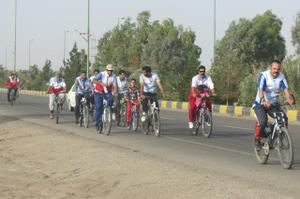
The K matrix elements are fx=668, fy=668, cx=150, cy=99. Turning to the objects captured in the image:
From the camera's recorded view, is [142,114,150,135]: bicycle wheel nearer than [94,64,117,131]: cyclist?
Yes

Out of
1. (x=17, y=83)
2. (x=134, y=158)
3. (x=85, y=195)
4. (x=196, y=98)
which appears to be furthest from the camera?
(x=17, y=83)

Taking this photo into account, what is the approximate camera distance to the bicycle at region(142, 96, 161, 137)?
17281mm

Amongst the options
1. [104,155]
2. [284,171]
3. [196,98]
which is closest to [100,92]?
[196,98]

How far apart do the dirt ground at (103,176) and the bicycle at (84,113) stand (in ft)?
13.5

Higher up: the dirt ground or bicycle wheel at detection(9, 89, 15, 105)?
bicycle wheel at detection(9, 89, 15, 105)

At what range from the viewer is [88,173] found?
11383mm

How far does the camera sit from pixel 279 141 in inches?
439

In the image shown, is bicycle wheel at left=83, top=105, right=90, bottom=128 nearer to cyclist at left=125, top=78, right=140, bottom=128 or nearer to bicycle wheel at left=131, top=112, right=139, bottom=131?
cyclist at left=125, top=78, right=140, bottom=128

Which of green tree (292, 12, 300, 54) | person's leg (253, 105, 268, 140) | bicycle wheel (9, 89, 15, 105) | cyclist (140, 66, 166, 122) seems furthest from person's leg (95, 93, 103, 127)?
green tree (292, 12, 300, 54)

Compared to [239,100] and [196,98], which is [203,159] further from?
[239,100]

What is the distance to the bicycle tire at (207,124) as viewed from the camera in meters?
16.9

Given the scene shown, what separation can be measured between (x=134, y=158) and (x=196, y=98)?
17.2ft

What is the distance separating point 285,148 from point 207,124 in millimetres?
6182

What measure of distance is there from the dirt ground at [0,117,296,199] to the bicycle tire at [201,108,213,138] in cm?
305
